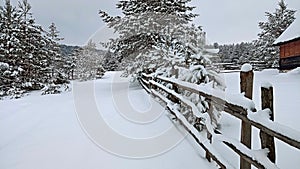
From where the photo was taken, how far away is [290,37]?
15.4 meters

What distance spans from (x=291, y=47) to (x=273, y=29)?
34.9 feet

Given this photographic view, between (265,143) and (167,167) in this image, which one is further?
(167,167)

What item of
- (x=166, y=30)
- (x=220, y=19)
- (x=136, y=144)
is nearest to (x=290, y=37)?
(x=220, y=19)

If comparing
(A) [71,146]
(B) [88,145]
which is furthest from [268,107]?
(A) [71,146]

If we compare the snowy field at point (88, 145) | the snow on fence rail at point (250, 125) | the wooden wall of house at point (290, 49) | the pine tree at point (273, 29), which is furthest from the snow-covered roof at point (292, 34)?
the snow on fence rail at point (250, 125)

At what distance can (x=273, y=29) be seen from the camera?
84.7 feet

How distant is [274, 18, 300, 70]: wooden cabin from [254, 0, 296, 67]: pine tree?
8.41 m

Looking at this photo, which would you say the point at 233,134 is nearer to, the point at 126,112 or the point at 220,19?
the point at 126,112

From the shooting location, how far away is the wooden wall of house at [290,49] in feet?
51.5

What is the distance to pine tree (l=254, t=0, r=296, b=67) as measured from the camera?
84.2 ft

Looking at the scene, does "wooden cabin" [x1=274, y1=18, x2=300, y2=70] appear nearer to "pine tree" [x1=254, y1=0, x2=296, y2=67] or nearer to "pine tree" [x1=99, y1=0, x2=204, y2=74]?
"pine tree" [x1=99, y1=0, x2=204, y2=74]

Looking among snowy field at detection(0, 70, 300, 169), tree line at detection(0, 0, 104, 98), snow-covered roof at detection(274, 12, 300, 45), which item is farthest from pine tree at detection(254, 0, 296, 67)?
snowy field at detection(0, 70, 300, 169)

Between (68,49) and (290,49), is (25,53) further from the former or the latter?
(68,49)

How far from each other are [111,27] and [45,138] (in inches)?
453
